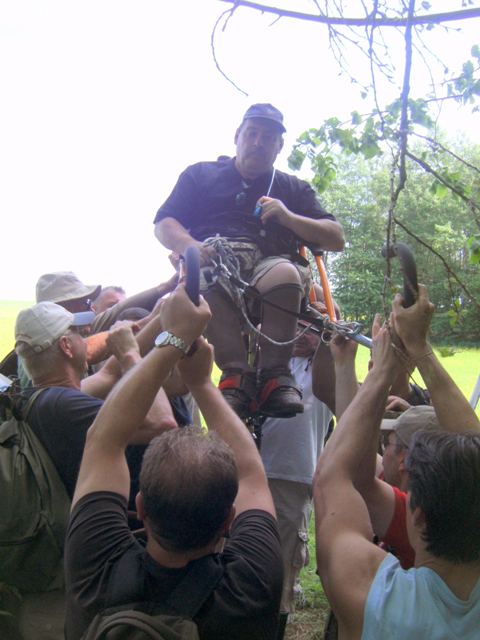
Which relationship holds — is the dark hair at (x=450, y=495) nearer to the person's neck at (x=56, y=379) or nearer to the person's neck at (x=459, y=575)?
the person's neck at (x=459, y=575)

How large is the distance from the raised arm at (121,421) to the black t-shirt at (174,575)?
7 centimetres

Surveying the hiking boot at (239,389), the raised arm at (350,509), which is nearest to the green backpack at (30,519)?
the raised arm at (350,509)

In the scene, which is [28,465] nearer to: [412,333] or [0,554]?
[0,554]

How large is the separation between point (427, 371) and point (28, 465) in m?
1.45

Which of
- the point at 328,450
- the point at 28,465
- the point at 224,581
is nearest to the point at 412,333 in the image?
the point at 328,450

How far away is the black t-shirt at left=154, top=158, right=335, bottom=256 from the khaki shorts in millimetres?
73

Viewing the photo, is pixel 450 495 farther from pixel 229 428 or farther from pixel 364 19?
pixel 364 19

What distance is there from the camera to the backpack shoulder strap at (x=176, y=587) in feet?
4.90

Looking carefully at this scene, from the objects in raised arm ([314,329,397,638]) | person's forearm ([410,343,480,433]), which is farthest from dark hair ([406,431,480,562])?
person's forearm ([410,343,480,433])

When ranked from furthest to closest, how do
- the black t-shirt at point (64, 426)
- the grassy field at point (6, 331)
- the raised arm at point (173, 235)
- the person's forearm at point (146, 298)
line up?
the grassy field at point (6, 331) < the person's forearm at point (146, 298) < the raised arm at point (173, 235) < the black t-shirt at point (64, 426)

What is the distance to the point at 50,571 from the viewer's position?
208 centimetres

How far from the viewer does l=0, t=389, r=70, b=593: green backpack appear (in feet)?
6.63

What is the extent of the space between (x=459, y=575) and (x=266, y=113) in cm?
245

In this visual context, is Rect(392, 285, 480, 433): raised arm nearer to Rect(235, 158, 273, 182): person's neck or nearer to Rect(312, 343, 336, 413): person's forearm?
Rect(312, 343, 336, 413): person's forearm
